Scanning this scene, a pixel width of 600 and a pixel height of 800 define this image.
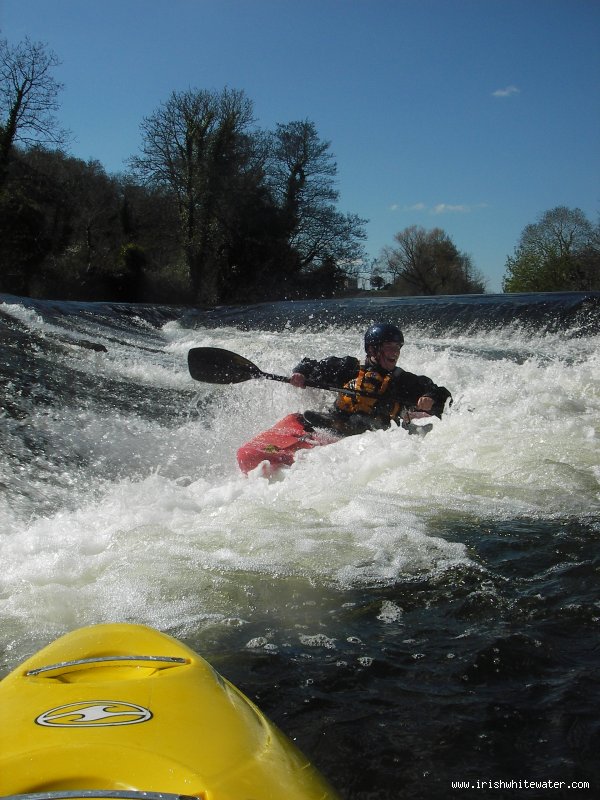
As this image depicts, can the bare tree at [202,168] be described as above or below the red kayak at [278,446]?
above

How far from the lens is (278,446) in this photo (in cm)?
498

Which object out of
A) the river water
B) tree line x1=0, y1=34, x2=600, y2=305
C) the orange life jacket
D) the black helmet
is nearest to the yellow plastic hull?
the river water

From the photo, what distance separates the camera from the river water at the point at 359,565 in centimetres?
197

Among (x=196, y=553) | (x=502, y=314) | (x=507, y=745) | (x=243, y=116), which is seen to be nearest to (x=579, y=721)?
(x=507, y=745)

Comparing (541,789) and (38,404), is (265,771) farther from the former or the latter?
(38,404)

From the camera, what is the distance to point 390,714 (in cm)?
203

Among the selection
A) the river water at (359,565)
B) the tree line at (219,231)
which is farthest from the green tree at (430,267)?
the river water at (359,565)

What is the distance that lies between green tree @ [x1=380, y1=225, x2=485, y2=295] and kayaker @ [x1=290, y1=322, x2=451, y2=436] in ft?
76.5

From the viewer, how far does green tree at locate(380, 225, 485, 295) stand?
28734 millimetres

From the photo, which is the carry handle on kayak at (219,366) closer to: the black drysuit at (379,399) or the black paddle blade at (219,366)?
the black paddle blade at (219,366)

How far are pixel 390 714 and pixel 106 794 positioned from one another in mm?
1108

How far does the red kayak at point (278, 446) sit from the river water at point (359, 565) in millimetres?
145

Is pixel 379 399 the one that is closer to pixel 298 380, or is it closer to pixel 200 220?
pixel 298 380

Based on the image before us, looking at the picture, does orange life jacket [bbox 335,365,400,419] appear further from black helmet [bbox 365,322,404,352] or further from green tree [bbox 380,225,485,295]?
green tree [bbox 380,225,485,295]
